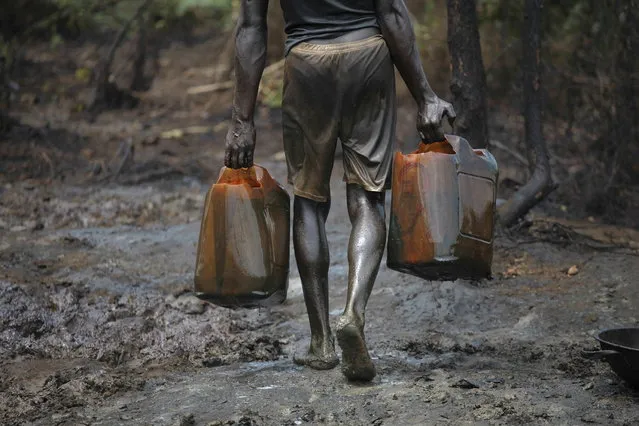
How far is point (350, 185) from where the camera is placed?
4.36 meters

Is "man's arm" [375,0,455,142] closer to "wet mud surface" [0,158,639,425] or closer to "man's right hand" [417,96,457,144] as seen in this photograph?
"man's right hand" [417,96,457,144]

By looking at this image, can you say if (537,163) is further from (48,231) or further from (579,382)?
(48,231)

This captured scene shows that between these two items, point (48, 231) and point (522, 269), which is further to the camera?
point (48, 231)

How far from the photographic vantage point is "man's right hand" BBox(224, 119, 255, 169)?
170 inches

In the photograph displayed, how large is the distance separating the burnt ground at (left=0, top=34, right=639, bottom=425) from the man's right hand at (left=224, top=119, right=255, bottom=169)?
962 millimetres

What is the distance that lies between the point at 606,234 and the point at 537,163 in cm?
81

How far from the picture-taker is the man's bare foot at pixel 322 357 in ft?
14.3

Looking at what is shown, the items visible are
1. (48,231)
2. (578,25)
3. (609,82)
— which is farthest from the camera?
(578,25)

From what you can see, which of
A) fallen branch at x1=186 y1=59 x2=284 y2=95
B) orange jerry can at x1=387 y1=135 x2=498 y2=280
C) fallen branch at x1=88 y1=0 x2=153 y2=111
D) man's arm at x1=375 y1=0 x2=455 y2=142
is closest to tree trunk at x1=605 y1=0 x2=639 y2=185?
man's arm at x1=375 y1=0 x2=455 y2=142

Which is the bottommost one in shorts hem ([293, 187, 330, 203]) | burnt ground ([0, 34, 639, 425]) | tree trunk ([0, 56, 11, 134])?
burnt ground ([0, 34, 639, 425])

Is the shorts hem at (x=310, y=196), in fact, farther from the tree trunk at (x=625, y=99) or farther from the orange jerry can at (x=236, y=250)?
the tree trunk at (x=625, y=99)

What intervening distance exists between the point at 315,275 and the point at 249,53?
1028mm

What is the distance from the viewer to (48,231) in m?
7.38

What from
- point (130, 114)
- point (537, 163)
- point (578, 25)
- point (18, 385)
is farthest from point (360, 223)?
point (130, 114)
